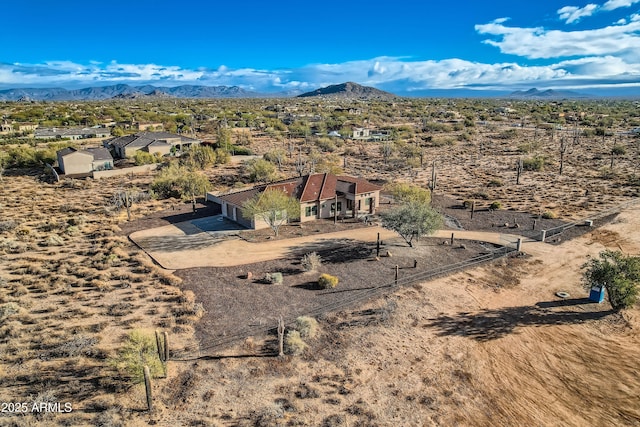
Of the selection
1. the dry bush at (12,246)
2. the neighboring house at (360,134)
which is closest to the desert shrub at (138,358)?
the dry bush at (12,246)

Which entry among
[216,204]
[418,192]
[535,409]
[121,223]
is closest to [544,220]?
[418,192]

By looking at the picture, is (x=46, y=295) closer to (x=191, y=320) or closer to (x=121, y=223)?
(x=191, y=320)

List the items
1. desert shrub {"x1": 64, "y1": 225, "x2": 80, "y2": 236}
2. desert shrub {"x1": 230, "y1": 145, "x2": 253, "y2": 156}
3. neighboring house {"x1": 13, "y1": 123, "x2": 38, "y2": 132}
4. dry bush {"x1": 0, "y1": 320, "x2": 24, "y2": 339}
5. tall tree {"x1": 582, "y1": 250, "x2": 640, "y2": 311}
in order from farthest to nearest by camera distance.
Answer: neighboring house {"x1": 13, "y1": 123, "x2": 38, "y2": 132}
desert shrub {"x1": 230, "y1": 145, "x2": 253, "y2": 156}
desert shrub {"x1": 64, "y1": 225, "x2": 80, "y2": 236}
tall tree {"x1": 582, "y1": 250, "x2": 640, "y2": 311}
dry bush {"x1": 0, "y1": 320, "x2": 24, "y2": 339}

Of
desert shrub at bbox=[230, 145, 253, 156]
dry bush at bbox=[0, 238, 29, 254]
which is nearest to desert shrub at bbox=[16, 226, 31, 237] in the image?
dry bush at bbox=[0, 238, 29, 254]

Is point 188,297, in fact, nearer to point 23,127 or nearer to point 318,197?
point 318,197

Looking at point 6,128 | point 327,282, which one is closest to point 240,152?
point 327,282

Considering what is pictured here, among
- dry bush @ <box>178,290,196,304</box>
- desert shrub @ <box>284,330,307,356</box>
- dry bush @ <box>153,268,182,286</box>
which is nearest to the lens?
desert shrub @ <box>284,330,307,356</box>

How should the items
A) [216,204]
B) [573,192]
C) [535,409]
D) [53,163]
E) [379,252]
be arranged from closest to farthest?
[535,409], [379,252], [216,204], [573,192], [53,163]

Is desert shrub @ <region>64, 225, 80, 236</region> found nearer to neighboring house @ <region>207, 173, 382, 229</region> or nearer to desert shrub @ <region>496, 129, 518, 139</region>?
neighboring house @ <region>207, 173, 382, 229</region>
